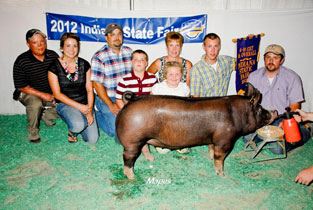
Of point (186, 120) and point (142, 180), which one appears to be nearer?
point (186, 120)

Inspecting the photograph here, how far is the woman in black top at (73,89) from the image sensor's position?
11.9 feet

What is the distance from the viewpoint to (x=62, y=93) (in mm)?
3754

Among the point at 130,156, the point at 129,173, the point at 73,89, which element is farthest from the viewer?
the point at 73,89

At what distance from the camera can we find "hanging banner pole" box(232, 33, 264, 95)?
188 inches

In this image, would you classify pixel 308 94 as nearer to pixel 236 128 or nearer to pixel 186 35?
pixel 186 35

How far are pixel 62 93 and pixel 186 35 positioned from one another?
2.92 m

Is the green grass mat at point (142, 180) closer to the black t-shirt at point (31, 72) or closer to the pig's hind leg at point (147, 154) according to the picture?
the pig's hind leg at point (147, 154)

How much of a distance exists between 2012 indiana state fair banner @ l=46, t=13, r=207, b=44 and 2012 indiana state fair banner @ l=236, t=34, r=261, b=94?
915 millimetres

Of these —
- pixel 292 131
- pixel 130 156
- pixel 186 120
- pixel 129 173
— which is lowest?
pixel 129 173

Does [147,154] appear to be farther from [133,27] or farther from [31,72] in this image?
[133,27]

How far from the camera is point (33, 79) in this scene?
4039 millimetres

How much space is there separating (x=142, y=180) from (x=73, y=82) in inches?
81.2

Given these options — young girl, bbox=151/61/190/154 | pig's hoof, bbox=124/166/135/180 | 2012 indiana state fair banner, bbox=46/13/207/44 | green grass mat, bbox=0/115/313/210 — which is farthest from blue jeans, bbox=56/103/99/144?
2012 indiana state fair banner, bbox=46/13/207/44

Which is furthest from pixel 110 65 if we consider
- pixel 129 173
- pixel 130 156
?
pixel 129 173
